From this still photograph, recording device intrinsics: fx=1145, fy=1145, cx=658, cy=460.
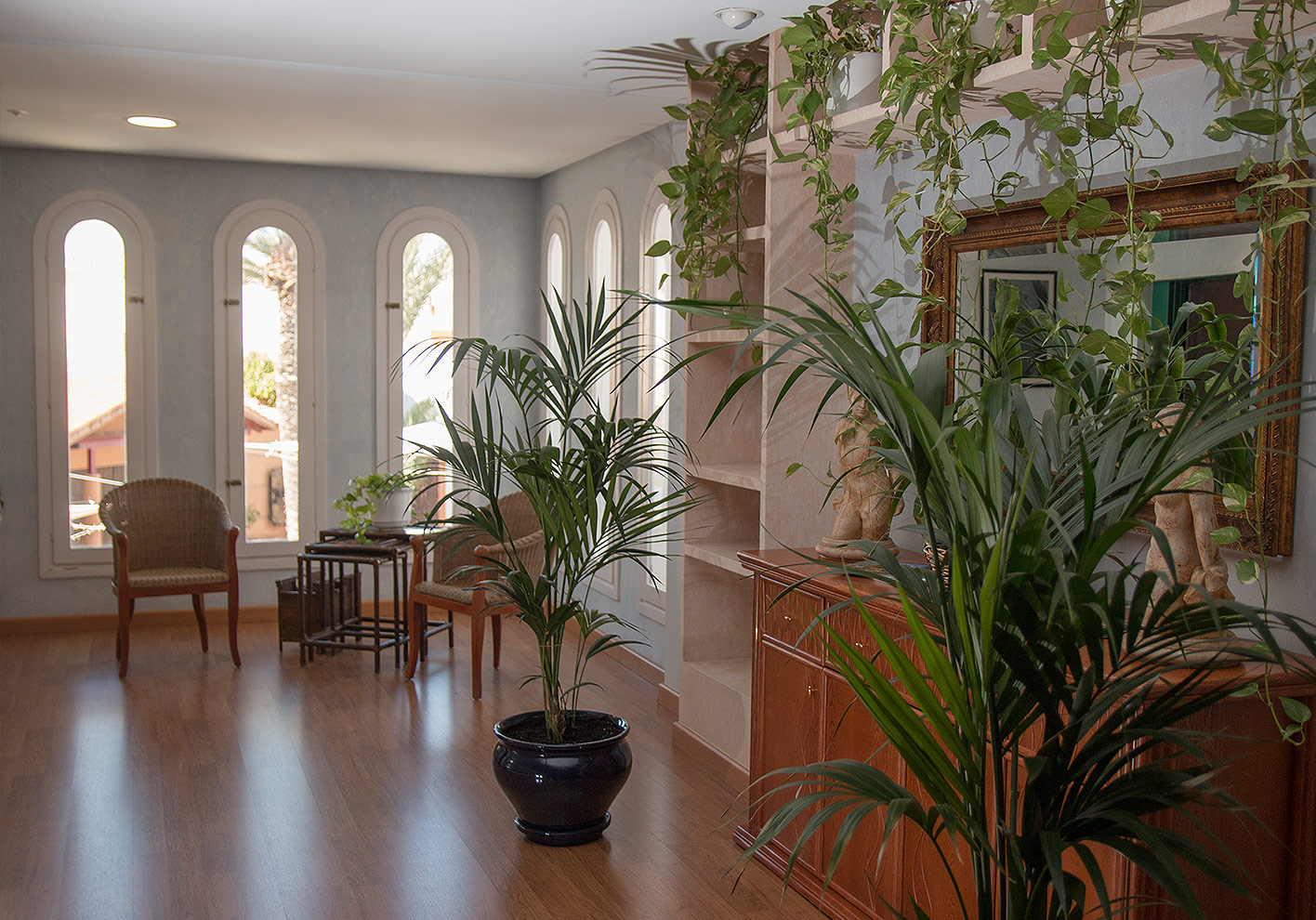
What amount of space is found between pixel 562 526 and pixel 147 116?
3.40 metres

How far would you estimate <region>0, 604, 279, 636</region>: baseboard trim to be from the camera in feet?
21.0

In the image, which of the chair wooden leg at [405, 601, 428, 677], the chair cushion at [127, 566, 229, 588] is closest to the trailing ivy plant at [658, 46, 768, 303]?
the chair wooden leg at [405, 601, 428, 677]

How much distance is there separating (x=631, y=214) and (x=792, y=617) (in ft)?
10.0

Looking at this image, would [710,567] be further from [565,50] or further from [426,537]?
[565,50]

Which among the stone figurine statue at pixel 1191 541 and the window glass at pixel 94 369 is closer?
the stone figurine statue at pixel 1191 541

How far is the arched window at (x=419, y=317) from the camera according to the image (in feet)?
23.1

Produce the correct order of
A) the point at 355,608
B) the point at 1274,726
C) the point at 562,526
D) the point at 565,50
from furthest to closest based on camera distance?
the point at 355,608
the point at 565,50
the point at 562,526
the point at 1274,726

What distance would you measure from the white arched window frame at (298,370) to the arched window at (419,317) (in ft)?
1.18

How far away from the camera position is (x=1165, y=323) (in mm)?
2570

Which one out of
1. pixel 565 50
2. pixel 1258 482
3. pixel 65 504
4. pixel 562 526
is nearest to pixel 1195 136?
pixel 1258 482

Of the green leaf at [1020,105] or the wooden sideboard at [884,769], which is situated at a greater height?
the green leaf at [1020,105]

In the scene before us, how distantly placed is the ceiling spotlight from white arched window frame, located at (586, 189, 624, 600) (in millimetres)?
2228

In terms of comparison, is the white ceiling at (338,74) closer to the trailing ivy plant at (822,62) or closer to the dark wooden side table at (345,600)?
the trailing ivy plant at (822,62)

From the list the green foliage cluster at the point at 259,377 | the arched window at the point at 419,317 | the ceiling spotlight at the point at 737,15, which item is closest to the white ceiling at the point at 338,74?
the ceiling spotlight at the point at 737,15
